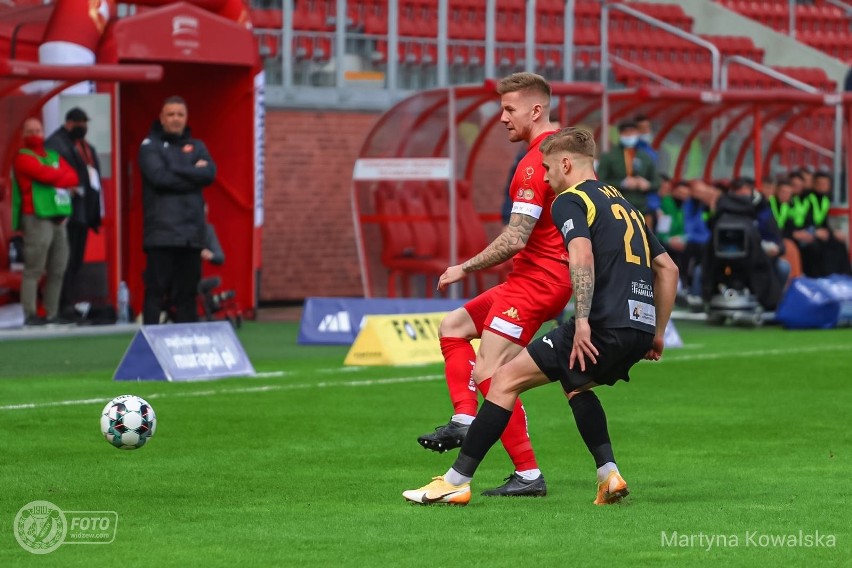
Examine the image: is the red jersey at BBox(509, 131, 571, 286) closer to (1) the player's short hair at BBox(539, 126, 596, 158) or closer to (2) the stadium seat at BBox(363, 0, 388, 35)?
(1) the player's short hair at BBox(539, 126, 596, 158)

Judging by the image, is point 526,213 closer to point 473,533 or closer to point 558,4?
point 473,533

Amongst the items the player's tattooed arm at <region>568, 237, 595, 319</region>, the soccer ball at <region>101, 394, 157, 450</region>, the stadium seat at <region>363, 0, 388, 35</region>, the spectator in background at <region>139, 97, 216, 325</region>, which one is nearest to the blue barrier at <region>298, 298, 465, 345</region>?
the spectator in background at <region>139, 97, 216, 325</region>

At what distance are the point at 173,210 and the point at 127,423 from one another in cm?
633

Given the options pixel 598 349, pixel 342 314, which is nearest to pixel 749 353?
pixel 342 314

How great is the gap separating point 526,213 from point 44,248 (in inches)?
423

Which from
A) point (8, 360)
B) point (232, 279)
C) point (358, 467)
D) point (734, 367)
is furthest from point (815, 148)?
point (358, 467)

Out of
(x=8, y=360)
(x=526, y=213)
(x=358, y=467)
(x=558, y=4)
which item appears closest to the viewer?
(x=526, y=213)

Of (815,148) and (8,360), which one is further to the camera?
(815,148)

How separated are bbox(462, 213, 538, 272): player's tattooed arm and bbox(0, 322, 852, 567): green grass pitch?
104 cm

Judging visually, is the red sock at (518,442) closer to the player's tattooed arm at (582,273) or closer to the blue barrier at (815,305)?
the player's tattooed arm at (582,273)

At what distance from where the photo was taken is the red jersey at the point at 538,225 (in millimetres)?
7590

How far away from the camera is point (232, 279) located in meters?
20.5

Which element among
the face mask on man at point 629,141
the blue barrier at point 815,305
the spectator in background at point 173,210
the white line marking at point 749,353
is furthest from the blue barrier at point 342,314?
the blue barrier at point 815,305

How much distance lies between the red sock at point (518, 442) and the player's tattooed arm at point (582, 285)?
76 cm
